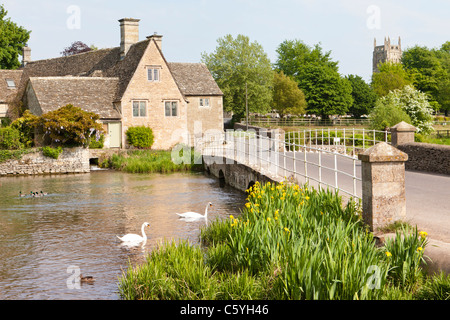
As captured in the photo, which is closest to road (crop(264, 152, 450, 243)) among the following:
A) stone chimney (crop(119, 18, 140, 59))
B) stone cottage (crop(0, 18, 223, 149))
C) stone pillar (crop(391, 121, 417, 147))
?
stone pillar (crop(391, 121, 417, 147))

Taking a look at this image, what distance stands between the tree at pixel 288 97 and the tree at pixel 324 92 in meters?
2.99

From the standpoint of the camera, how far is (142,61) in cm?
4681

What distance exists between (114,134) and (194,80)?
1462 centimetres

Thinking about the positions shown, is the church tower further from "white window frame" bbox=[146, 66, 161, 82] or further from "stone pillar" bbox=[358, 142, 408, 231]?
"stone pillar" bbox=[358, 142, 408, 231]

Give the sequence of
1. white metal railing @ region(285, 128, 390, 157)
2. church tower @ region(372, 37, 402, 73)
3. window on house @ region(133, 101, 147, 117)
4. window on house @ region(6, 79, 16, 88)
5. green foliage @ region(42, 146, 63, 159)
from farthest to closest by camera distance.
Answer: church tower @ region(372, 37, 402, 73) < window on house @ region(6, 79, 16, 88) < window on house @ region(133, 101, 147, 117) < green foliage @ region(42, 146, 63, 159) < white metal railing @ region(285, 128, 390, 157)

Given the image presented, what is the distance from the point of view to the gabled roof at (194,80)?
5688 cm

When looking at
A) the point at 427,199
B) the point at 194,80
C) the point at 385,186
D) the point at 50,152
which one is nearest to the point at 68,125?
the point at 50,152

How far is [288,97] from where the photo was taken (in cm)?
7981

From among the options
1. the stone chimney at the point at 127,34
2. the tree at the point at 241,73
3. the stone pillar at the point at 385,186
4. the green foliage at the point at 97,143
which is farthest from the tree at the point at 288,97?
the stone pillar at the point at 385,186

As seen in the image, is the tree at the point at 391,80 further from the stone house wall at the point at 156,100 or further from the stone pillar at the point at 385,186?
the stone pillar at the point at 385,186

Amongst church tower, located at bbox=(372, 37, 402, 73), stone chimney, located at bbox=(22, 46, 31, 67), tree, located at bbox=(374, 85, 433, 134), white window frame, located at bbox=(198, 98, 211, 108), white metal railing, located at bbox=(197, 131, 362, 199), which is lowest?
white metal railing, located at bbox=(197, 131, 362, 199)

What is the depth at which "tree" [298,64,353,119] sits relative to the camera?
272 ft

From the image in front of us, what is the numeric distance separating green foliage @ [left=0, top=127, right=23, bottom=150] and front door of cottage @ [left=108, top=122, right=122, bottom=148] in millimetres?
8005

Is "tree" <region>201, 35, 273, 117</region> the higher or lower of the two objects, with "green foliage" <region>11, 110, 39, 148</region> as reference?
higher
